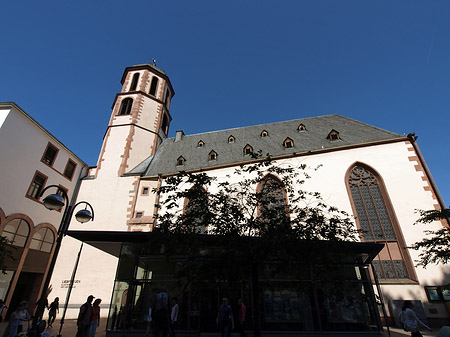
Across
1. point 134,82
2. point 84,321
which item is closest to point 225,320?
point 84,321

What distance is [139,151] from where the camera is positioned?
23.3m

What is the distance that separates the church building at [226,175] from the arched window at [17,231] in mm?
2670

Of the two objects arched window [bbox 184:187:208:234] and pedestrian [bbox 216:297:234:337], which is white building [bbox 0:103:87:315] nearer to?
arched window [bbox 184:187:208:234]

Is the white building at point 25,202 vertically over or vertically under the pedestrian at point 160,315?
over

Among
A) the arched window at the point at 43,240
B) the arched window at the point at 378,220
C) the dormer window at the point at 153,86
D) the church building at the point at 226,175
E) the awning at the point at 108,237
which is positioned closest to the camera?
the church building at the point at 226,175

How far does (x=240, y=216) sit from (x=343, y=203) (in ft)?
32.2

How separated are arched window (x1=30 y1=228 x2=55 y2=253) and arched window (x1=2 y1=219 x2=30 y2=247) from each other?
2.06 feet

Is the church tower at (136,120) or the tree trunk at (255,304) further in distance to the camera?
the church tower at (136,120)

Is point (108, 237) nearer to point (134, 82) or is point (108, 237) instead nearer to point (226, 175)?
point (226, 175)

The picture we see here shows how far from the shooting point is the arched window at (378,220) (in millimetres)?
12961

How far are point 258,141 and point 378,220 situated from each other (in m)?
11.2

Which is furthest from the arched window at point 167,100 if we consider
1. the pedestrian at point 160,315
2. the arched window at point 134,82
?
the pedestrian at point 160,315

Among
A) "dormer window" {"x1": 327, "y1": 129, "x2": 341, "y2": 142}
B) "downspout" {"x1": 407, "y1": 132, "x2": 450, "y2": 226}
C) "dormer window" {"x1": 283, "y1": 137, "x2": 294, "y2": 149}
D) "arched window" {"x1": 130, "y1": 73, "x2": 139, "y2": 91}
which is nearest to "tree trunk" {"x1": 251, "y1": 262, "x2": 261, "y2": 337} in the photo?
"downspout" {"x1": 407, "y1": 132, "x2": 450, "y2": 226}

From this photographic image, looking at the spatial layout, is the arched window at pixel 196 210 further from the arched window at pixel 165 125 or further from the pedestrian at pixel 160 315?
the arched window at pixel 165 125
